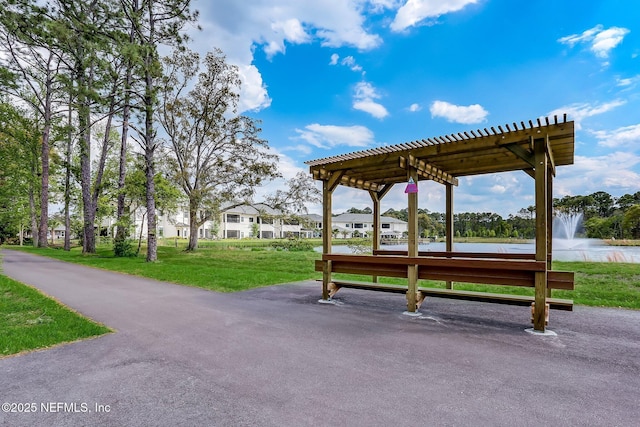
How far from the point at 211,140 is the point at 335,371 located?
2238cm

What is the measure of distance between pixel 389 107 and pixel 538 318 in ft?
45.6

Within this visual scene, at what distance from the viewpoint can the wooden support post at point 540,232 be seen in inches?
187

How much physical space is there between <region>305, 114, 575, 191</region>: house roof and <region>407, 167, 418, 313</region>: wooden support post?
52 centimetres

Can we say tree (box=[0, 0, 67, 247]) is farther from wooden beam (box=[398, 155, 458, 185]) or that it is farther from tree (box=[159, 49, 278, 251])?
wooden beam (box=[398, 155, 458, 185])

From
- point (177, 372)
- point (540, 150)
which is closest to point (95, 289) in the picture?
point (177, 372)

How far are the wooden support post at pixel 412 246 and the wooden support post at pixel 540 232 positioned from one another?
1815mm

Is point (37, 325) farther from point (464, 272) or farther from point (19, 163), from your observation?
point (19, 163)

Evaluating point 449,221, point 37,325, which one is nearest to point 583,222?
point 449,221

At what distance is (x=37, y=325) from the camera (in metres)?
4.96

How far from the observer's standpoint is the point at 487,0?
35.2ft

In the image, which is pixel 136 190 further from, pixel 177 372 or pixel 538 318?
pixel 538 318

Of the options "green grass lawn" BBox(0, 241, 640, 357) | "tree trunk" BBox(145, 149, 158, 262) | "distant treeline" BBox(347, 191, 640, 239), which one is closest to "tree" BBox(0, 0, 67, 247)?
"tree trunk" BBox(145, 149, 158, 262)

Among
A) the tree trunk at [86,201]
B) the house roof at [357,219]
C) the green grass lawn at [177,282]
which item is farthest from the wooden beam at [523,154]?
the house roof at [357,219]

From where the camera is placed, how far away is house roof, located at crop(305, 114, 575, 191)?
198 inches
